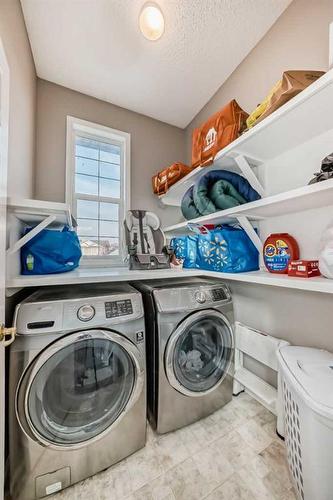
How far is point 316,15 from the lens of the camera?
125 cm

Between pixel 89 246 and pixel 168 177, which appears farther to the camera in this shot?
pixel 89 246

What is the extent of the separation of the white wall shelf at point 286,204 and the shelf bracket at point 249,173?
0.65 ft

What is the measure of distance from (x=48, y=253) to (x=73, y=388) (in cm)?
84

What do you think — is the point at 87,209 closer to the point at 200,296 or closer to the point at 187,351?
the point at 200,296

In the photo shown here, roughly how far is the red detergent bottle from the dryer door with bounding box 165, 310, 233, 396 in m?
0.51

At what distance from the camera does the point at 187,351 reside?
4.72 ft

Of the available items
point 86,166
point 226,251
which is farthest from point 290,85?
point 86,166

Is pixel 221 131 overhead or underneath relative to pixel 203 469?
overhead

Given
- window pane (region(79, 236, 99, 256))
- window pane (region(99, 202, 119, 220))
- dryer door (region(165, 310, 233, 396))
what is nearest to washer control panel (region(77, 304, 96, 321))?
dryer door (region(165, 310, 233, 396))

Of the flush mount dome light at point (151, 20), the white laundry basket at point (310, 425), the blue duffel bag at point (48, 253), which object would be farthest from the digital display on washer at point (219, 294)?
the flush mount dome light at point (151, 20)

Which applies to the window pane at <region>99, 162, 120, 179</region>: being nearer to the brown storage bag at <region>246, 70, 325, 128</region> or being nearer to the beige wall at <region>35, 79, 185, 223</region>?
the beige wall at <region>35, 79, 185, 223</region>

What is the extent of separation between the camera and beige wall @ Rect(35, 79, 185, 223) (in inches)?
78.8

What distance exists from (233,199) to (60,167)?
1.76 metres

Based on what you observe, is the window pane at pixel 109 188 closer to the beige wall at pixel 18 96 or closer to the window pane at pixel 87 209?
the window pane at pixel 87 209
